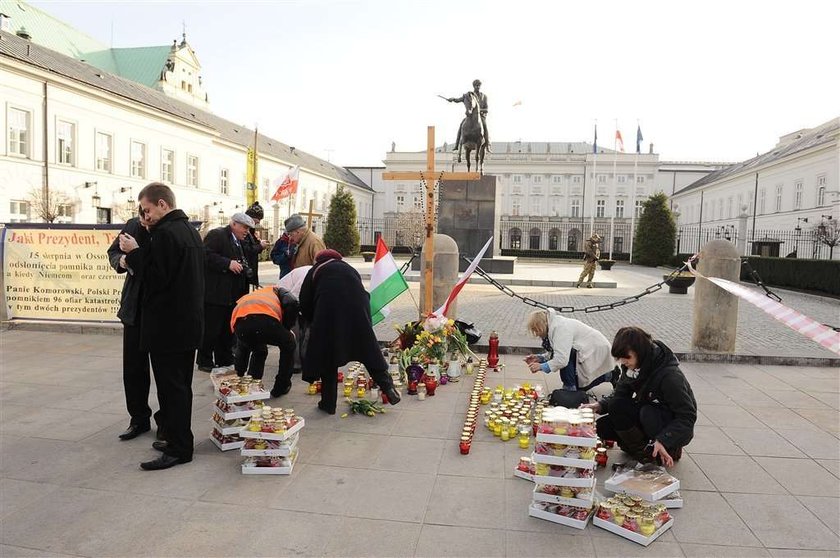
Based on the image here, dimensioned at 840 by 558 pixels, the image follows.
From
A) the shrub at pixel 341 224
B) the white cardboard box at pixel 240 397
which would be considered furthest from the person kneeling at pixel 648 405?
the shrub at pixel 341 224

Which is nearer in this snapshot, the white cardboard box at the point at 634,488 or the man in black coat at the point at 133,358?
the white cardboard box at the point at 634,488

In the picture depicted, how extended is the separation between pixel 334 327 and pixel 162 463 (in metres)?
1.81

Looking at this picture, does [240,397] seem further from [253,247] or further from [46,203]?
[46,203]

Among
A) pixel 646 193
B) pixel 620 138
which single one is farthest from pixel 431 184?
pixel 646 193

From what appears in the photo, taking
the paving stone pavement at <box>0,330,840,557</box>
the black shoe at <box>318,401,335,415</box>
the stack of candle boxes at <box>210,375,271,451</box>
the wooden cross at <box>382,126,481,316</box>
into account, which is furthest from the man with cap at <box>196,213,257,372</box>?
the wooden cross at <box>382,126,481,316</box>

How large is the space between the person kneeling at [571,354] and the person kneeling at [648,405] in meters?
0.99

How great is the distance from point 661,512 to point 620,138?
163 ft

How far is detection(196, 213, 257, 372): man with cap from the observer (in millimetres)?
6277

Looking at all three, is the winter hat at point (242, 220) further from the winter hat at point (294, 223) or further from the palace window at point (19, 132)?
the palace window at point (19, 132)

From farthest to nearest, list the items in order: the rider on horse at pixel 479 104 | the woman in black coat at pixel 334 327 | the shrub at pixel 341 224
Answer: the shrub at pixel 341 224 < the rider on horse at pixel 479 104 < the woman in black coat at pixel 334 327

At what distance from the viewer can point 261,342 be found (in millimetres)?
5559

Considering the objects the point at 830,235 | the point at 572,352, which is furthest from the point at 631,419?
the point at 830,235

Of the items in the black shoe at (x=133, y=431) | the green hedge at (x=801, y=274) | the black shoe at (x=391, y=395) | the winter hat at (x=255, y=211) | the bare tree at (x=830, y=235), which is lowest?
the black shoe at (x=133, y=431)

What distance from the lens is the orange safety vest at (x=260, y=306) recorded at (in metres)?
5.41
